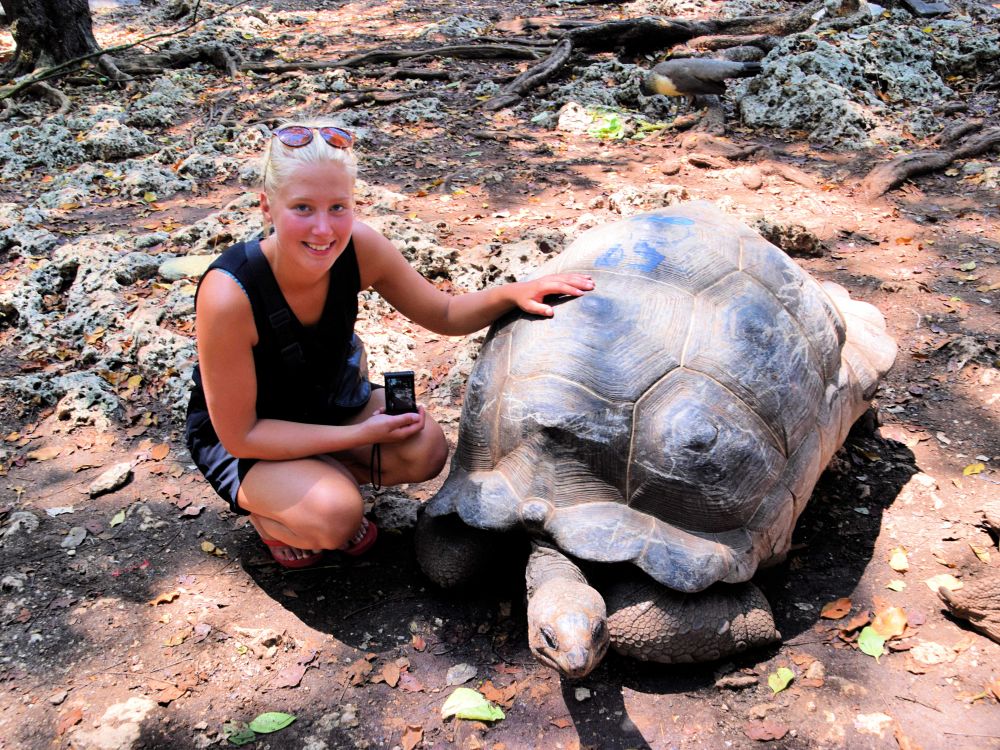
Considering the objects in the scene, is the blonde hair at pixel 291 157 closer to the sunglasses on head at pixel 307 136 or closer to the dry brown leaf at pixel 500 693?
the sunglasses on head at pixel 307 136

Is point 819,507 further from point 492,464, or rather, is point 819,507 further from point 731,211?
point 731,211

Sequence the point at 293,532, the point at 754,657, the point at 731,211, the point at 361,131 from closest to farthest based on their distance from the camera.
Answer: the point at 754,657 → the point at 293,532 → the point at 731,211 → the point at 361,131

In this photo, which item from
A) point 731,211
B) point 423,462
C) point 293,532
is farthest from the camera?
point 731,211

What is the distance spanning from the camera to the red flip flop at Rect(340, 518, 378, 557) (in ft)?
8.30

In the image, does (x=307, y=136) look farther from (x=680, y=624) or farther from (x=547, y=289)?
(x=680, y=624)

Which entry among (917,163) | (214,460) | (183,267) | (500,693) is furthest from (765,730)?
(917,163)

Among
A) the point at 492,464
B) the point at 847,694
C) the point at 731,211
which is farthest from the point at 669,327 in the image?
the point at 731,211

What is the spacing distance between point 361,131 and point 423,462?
15.1 ft

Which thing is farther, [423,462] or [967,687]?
[423,462]

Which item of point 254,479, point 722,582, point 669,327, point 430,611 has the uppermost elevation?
point 669,327

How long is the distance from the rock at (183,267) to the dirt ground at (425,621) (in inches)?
34.8

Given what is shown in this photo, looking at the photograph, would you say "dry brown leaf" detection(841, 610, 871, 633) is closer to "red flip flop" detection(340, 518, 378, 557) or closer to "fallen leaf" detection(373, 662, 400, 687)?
"fallen leaf" detection(373, 662, 400, 687)

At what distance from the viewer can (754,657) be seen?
215 centimetres

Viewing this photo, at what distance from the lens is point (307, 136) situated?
192cm
